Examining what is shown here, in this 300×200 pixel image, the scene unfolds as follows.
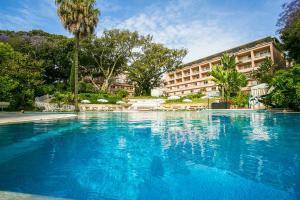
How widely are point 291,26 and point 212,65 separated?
40.1 metres

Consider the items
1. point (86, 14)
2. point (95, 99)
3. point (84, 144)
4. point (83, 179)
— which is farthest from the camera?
point (95, 99)

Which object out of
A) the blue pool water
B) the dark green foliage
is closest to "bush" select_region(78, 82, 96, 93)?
the dark green foliage

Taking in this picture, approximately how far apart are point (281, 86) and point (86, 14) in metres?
25.3

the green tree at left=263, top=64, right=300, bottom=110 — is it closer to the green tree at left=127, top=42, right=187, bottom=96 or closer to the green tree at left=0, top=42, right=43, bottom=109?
the green tree at left=0, top=42, right=43, bottom=109

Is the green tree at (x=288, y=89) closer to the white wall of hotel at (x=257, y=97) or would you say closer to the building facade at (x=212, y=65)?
the white wall of hotel at (x=257, y=97)

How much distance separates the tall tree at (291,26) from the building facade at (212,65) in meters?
12.9

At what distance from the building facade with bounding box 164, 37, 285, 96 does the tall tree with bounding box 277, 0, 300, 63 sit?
12.9 meters

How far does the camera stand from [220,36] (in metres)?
30.9

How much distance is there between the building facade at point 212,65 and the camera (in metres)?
55.5

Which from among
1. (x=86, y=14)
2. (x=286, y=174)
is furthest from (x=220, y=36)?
(x=286, y=174)

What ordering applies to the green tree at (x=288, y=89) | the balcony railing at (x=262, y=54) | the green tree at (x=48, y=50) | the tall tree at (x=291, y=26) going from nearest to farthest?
the green tree at (x=288, y=89)
the tall tree at (x=291, y=26)
the green tree at (x=48, y=50)
the balcony railing at (x=262, y=54)

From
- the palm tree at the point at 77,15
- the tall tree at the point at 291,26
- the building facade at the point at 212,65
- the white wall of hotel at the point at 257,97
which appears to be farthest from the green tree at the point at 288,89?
the palm tree at the point at 77,15

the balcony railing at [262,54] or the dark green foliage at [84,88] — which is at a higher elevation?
Result: the balcony railing at [262,54]

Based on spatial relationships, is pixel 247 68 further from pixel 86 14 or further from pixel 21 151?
pixel 21 151
